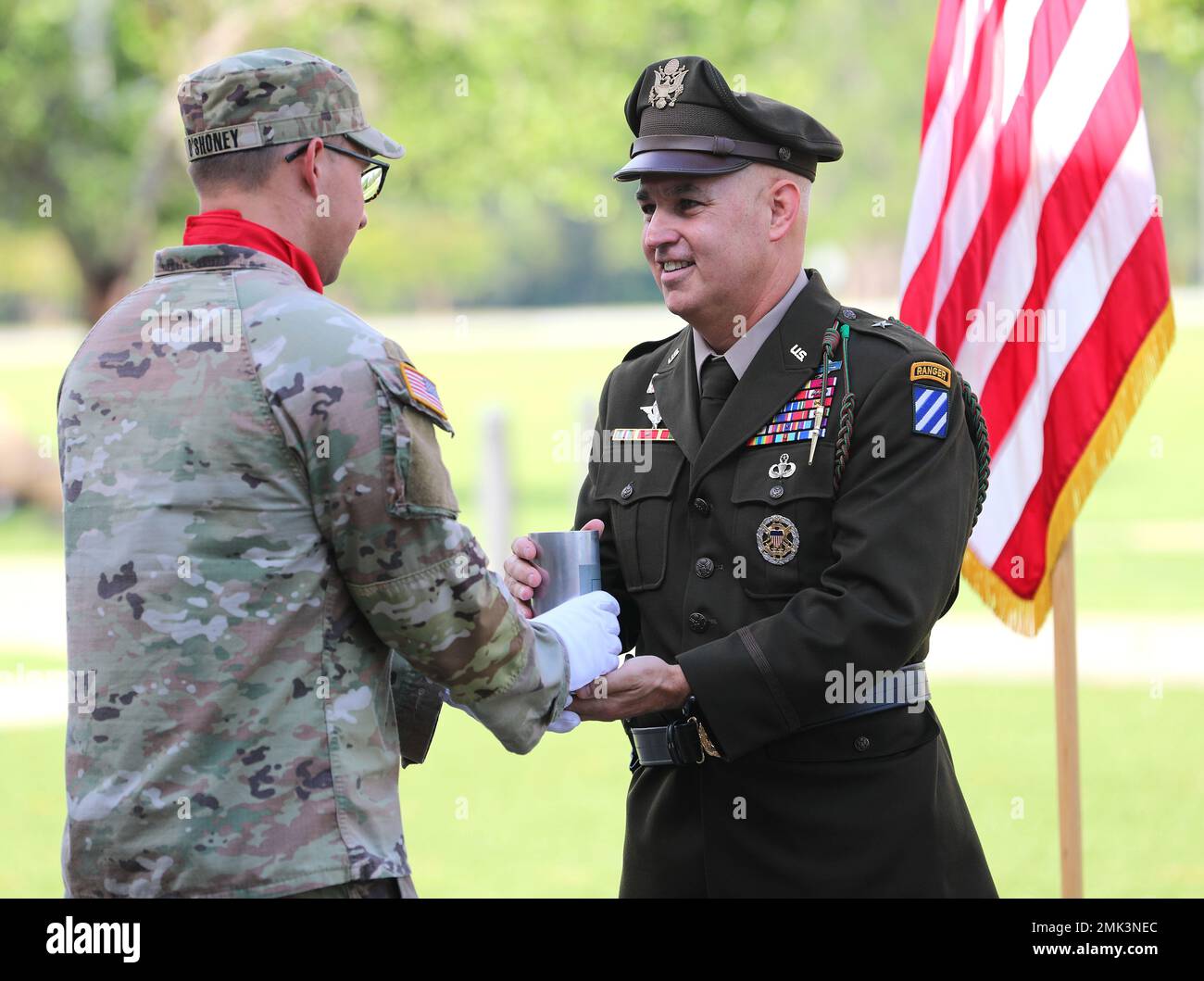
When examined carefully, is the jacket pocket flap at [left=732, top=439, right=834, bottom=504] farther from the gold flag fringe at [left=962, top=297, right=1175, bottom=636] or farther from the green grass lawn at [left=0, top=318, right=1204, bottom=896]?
the green grass lawn at [left=0, top=318, right=1204, bottom=896]

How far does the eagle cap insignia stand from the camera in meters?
3.37

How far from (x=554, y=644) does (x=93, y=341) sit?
1.03m

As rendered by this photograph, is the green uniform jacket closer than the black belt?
Yes

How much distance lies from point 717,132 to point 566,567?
3.36ft

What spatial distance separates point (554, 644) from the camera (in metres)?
2.91

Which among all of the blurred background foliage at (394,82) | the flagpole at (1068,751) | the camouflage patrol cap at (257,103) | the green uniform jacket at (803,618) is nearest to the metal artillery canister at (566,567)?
the green uniform jacket at (803,618)

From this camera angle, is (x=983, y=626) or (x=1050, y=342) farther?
(x=983, y=626)

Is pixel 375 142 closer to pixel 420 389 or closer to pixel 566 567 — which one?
pixel 420 389

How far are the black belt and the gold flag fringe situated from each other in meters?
1.21

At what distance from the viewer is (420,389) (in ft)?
8.44

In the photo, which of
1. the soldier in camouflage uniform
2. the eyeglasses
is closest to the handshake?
the soldier in camouflage uniform
